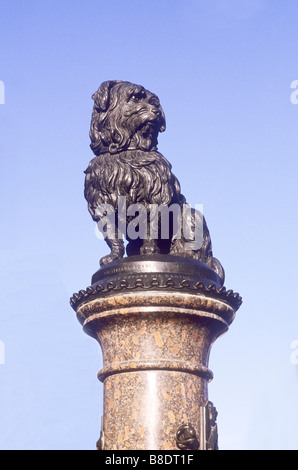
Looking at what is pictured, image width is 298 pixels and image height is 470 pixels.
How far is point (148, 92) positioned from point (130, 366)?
331cm

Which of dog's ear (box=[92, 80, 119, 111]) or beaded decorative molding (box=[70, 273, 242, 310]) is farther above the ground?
dog's ear (box=[92, 80, 119, 111])

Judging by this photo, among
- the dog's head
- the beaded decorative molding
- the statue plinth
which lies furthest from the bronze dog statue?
the statue plinth

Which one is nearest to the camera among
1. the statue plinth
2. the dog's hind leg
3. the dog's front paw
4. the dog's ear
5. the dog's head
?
the statue plinth

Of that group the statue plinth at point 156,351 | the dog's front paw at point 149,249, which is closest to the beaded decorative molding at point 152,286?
the statue plinth at point 156,351

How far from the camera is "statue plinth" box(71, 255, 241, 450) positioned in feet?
24.9

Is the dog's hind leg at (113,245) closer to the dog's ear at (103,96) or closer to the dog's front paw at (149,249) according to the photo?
the dog's front paw at (149,249)

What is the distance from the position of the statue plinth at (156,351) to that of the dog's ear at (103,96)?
205cm

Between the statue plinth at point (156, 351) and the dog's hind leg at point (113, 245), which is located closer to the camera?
the statue plinth at point (156, 351)

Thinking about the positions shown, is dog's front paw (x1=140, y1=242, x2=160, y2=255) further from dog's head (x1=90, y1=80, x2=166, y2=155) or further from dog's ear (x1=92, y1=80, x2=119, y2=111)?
dog's ear (x1=92, y1=80, x2=119, y2=111)

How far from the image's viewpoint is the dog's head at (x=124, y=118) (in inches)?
349

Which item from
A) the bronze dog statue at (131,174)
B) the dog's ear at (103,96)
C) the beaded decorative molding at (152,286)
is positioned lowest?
the beaded decorative molding at (152,286)

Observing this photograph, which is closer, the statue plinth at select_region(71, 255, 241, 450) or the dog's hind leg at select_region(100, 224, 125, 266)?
the statue plinth at select_region(71, 255, 241, 450)

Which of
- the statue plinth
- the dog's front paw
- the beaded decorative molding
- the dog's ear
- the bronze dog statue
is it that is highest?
the dog's ear
